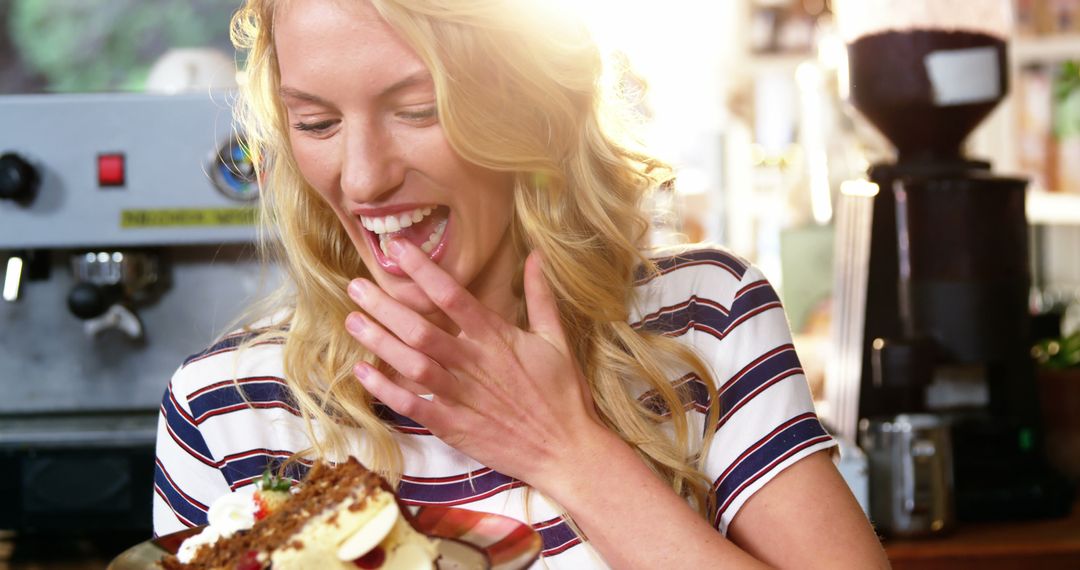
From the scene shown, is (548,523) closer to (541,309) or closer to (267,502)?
(541,309)

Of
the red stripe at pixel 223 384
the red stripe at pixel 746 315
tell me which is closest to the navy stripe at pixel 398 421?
the red stripe at pixel 223 384

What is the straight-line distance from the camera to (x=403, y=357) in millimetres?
983

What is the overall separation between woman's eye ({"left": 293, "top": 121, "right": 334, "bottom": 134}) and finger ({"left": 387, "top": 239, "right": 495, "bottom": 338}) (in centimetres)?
13

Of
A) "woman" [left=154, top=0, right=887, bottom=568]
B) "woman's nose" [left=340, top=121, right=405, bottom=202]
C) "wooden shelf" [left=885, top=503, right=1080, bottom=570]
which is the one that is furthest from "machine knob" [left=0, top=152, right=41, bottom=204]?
"wooden shelf" [left=885, top=503, right=1080, bottom=570]

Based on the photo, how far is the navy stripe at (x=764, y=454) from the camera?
113cm

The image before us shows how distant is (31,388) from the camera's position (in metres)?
1.76

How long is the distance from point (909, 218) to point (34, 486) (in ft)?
4.20

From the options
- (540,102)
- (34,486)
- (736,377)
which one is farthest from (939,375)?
(34,486)

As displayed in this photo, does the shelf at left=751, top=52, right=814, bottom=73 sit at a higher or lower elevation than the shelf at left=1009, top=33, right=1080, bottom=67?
lower

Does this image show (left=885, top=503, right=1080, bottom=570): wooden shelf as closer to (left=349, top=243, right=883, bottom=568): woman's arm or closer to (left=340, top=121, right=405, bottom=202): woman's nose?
(left=349, top=243, right=883, bottom=568): woman's arm

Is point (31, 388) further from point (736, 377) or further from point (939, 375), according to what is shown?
point (939, 375)

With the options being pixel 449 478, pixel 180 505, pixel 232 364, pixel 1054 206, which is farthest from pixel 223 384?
pixel 1054 206

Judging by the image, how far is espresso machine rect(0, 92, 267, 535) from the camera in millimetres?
1599

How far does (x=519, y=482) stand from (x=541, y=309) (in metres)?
0.19
